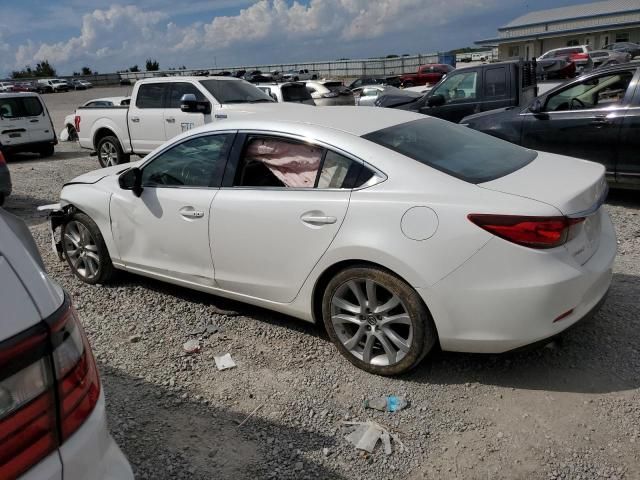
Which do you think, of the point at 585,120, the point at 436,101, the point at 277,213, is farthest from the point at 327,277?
the point at 436,101

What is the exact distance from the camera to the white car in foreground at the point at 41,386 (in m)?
1.34

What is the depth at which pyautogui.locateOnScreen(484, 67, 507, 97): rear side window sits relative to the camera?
9.95m

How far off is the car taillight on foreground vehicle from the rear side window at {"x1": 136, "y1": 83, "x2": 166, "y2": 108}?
978cm

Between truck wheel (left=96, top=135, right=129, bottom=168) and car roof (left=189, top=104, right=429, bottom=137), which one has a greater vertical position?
car roof (left=189, top=104, right=429, bottom=137)

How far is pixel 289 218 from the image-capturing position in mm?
3463

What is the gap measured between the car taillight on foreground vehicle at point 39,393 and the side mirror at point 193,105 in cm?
844

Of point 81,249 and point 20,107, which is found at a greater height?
point 20,107

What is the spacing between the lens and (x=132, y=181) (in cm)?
429

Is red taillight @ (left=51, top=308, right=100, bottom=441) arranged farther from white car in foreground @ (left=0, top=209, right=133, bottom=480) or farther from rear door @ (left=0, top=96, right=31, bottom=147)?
rear door @ (left=0, top=96, right=31, bottom=147)

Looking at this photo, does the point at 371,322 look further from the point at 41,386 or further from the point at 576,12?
the point at 576,12

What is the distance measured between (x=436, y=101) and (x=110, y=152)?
22.0 feet

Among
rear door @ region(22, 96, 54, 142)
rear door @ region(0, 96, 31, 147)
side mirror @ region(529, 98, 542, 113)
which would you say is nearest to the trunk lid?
side mirror @ region(529, 98, 542, 113)

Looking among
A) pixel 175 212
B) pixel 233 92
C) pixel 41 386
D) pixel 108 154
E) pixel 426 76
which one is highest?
pixel 426 76

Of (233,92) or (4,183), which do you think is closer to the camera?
(4,183)
